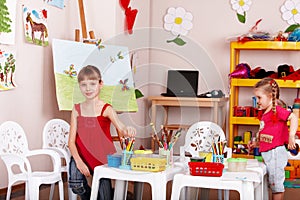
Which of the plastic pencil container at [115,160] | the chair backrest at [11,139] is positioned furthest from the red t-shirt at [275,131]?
the chair backrest at [11,139]

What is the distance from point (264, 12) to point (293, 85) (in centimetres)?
92

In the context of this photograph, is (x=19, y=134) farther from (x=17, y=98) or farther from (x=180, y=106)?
(x=180, y=106)

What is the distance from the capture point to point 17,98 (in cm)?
418

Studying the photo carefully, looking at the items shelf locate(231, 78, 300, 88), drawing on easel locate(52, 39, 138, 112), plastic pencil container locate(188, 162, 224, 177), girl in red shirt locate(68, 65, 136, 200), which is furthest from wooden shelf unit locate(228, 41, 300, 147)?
plastic pencil container locate(188, 162, 224, 177)

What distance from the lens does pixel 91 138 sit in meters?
3.29

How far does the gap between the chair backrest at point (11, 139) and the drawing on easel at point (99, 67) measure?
75cm

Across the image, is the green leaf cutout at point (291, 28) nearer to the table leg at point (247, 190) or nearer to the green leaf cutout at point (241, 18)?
the green leaf cutout at point (241, 18)

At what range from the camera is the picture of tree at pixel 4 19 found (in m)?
3.87

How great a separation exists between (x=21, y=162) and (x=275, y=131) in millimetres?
1586

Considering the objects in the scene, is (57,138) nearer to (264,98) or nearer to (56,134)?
(56,134)

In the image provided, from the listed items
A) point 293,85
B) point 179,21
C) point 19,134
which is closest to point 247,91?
point 293,85

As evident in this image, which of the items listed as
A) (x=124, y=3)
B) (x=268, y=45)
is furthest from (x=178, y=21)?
(x=268, y=45)

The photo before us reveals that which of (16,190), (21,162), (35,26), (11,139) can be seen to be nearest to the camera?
(21,162)

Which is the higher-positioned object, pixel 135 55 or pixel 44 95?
pixel 135 55
